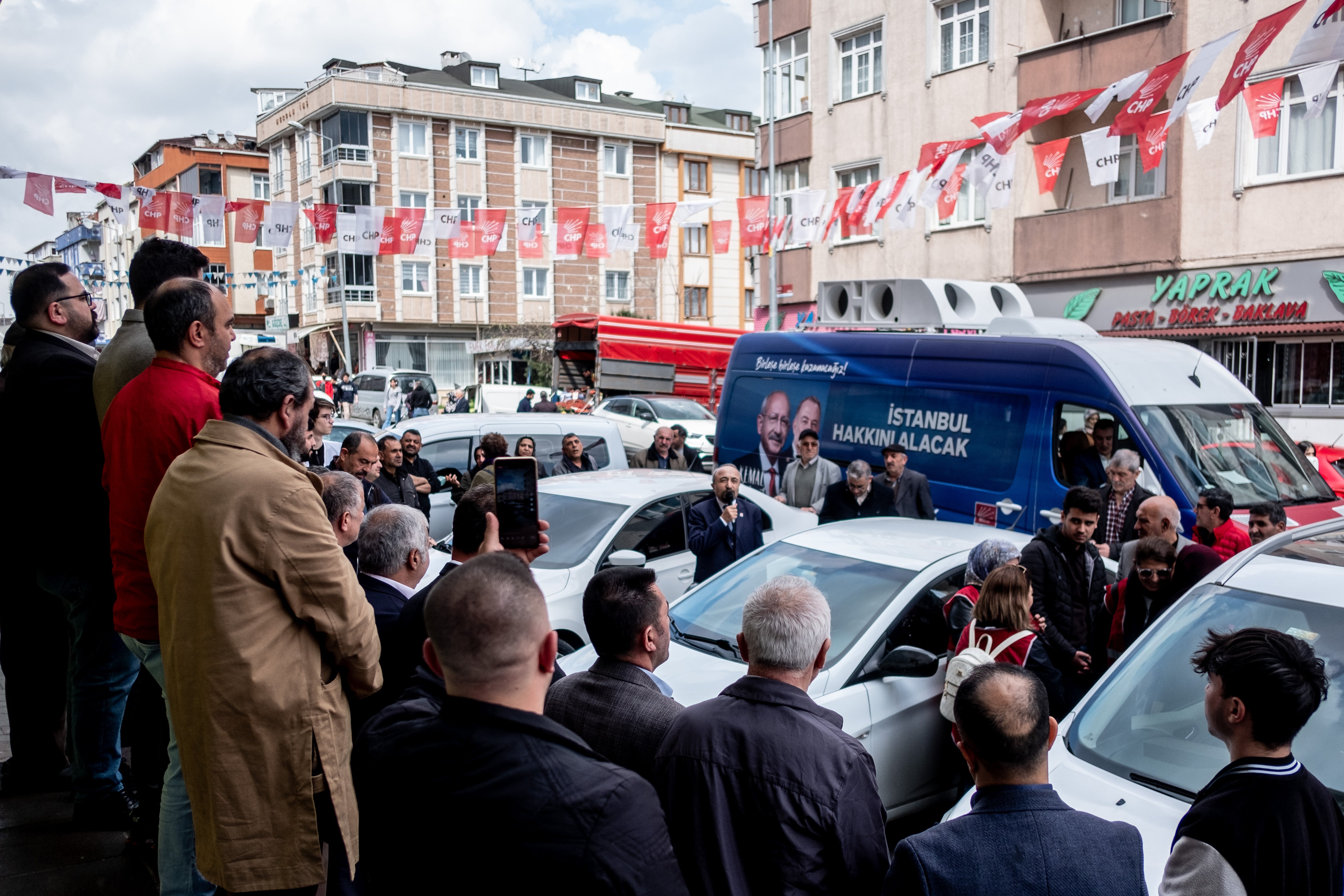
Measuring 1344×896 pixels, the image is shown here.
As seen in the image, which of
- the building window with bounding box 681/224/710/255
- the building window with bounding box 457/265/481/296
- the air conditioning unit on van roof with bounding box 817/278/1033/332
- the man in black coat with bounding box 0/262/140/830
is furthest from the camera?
the building window with bounding box 681/224/710/255

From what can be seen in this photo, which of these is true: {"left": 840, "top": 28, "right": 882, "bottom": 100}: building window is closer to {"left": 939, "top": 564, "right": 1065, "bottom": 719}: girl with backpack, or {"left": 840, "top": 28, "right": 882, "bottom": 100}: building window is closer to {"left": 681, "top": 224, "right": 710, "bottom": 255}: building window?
{"left": 939, "top": 564, "right": 1065, "bottom": 719}: girl with backpack

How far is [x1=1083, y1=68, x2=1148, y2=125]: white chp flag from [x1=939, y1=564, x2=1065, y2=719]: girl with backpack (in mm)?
7856

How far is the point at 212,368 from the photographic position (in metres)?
3.30

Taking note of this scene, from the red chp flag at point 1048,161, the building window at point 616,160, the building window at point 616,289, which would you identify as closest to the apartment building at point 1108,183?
the red chp flag at point 1048,161

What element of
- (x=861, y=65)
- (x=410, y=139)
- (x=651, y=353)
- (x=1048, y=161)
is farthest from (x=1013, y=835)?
(x=410, y=139)

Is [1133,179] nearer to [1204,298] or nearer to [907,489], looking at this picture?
[1204,298]

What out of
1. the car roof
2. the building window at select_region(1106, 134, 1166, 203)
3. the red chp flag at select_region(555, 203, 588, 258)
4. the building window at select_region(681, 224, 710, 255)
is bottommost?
the car roof

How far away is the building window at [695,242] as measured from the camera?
2015 inches

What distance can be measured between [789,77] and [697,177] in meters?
28.9

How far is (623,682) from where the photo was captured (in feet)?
9.04

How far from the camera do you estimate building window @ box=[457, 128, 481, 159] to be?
47062 mm

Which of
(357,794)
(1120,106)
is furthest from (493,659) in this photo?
(1120,106)

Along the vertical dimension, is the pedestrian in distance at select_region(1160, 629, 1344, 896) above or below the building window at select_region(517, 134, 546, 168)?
below

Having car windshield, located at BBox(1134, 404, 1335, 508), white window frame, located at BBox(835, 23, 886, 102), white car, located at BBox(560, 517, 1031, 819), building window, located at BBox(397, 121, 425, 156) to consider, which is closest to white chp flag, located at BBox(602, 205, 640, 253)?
white window frame, located at BBox(835, 23, 886, 102)
